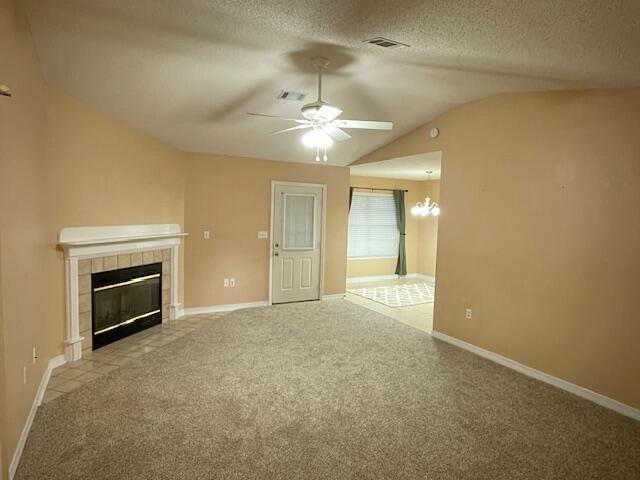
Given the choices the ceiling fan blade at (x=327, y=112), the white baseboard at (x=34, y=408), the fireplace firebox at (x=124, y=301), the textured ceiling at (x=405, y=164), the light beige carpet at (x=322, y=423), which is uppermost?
the textured ceiling at (x=405, y=164)

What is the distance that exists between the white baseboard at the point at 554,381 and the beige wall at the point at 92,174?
4181 millimetres

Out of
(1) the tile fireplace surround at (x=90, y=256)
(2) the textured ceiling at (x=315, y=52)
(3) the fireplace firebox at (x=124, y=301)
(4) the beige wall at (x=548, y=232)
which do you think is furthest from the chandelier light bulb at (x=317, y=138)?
(3) the fireplace firebox at (x=124, y=301)

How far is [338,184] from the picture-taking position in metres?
6.67

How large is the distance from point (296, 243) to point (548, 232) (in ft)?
12.6

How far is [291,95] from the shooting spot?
3.71m

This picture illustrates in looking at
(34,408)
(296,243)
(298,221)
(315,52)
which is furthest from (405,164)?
(34,408)

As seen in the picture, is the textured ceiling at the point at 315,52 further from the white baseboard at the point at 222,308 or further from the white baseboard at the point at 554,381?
the white baseboard at the point at 222,308

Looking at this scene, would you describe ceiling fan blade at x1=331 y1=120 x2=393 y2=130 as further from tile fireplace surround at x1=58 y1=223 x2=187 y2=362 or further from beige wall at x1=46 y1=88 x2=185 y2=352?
tile fireplace surround at x1=58 y1=223 x2=187 y2=362

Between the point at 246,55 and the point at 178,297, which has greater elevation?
the point at 246,55

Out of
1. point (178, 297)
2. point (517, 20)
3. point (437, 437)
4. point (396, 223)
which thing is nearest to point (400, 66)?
point (517, 20)

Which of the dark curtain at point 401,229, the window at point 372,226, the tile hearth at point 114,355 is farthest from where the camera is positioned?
the dark curtain at point 401,229

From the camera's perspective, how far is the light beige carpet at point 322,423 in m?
2.26

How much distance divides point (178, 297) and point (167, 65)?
3.35 m

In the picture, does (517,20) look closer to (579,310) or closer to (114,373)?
(579,310)
